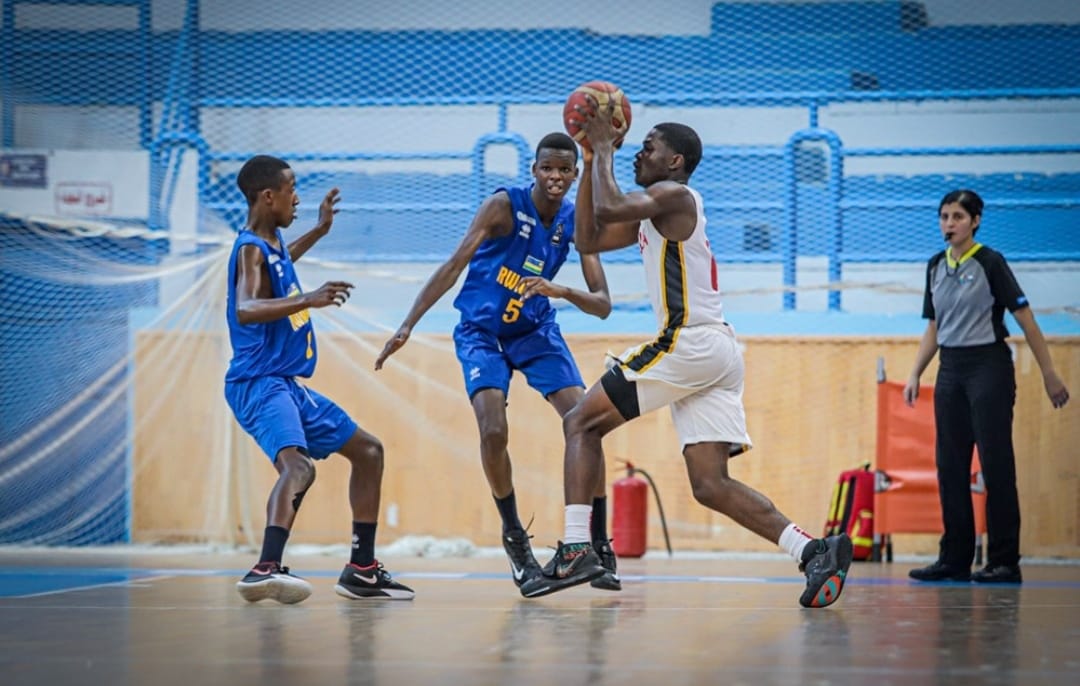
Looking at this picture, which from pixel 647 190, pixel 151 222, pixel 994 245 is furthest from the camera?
pixel 994 245

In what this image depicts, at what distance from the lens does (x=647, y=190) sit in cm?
461

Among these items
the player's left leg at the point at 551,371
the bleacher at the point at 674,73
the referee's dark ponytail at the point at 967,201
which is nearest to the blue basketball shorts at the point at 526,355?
the player's left leg at the point at 551,371

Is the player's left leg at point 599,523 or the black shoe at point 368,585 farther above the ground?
the player's left leg at point 599,523

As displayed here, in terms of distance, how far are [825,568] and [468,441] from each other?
16.5ft

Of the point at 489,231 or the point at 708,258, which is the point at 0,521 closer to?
the point at 489,231

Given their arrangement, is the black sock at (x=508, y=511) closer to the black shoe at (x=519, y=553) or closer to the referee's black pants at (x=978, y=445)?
the black shoe at (x=519, y=553)

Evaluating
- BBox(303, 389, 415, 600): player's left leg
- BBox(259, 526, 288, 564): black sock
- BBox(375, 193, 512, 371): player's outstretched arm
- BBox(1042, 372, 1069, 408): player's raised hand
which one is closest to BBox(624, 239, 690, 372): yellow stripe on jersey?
BBox(375, 193, 512, 371): player's outstretched arm

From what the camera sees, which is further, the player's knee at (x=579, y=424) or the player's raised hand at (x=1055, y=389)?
the player's raised hand at (x=1055, y=389)

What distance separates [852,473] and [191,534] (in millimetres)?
4491

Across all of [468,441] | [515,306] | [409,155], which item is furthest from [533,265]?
[409,155]

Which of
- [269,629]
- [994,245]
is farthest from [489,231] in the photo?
[994,245]

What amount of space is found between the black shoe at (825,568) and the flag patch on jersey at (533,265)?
5.61ft

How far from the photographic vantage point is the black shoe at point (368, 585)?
502 cm

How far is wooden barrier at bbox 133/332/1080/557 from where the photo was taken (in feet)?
30.1
